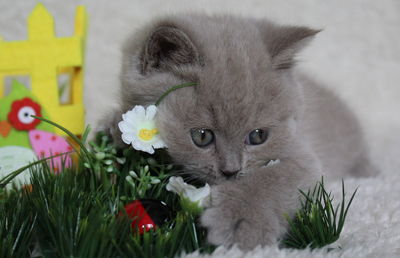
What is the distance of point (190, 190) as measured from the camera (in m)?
0.99

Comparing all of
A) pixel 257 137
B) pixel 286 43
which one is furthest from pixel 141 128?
pixel 286 43

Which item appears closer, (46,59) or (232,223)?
(232,223)

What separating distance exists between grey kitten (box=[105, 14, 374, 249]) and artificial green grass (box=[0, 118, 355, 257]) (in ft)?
0.15

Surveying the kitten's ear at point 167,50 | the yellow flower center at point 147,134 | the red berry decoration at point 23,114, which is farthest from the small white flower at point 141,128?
the red berry decoration at point 23,114

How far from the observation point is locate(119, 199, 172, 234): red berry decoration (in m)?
0.91

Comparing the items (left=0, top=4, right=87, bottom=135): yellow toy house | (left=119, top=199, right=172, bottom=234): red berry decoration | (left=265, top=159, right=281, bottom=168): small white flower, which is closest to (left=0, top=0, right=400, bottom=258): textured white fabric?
(left=0, top=4, right=87, bottom=135): yellow toy house

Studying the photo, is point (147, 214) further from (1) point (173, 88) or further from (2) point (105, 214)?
(1) point (173, 88)

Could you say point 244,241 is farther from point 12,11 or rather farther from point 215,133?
point 12,11

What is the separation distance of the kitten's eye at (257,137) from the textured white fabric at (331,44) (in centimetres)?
47

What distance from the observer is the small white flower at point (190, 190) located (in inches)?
38.2

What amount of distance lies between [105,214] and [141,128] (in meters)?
0.21

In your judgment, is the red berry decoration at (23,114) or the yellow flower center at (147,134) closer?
the yellow flower center at (147,134)

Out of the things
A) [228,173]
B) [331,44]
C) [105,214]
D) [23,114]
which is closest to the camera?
[105,214]

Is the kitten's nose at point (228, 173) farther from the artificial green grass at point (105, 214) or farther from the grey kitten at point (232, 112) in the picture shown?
the artificial green grass at point (105, 214)
